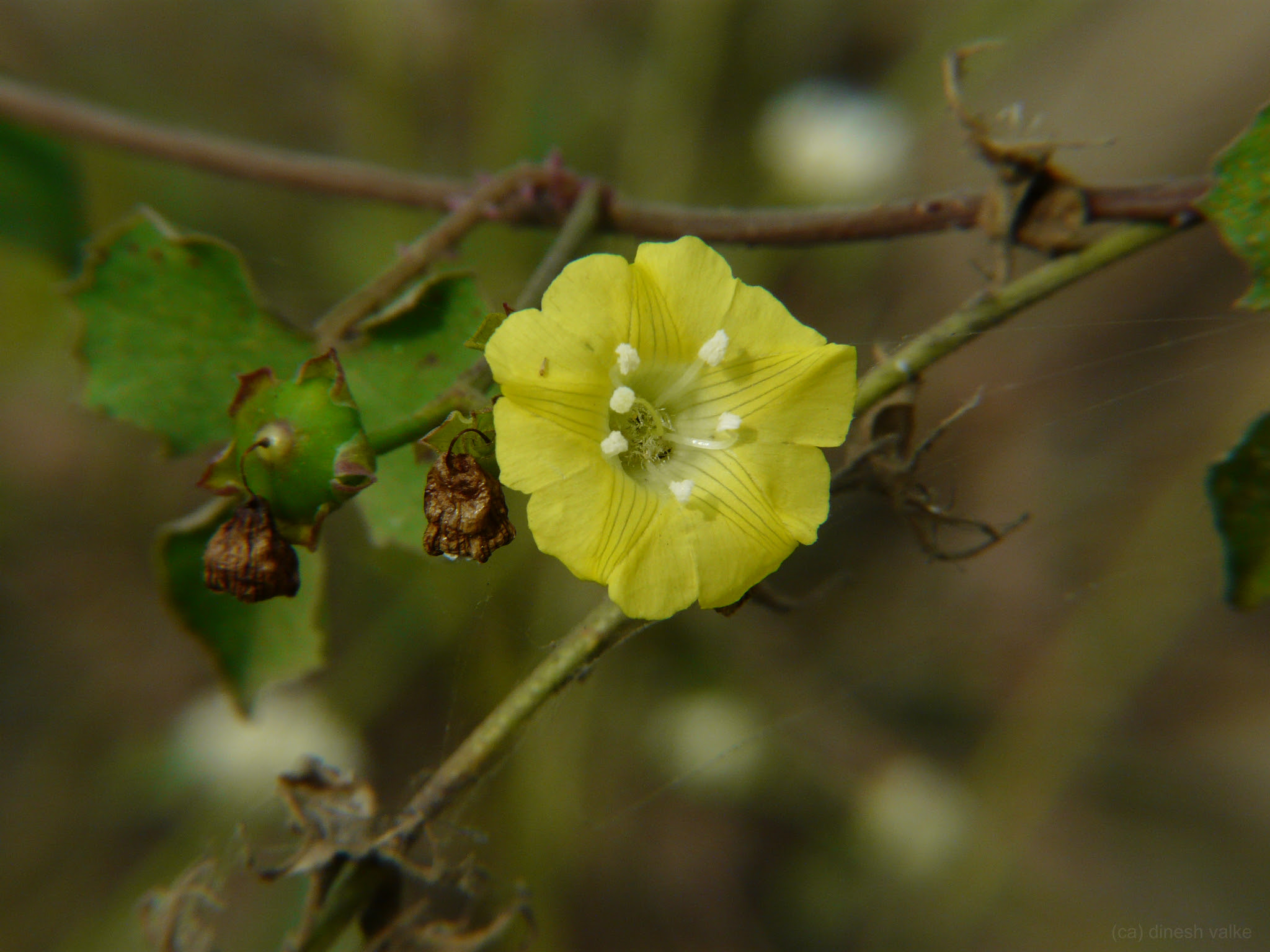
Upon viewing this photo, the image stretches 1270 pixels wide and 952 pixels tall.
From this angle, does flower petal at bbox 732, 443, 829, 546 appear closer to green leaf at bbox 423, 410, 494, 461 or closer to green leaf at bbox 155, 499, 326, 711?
green leaf at bbox 423, 410, 494, 461

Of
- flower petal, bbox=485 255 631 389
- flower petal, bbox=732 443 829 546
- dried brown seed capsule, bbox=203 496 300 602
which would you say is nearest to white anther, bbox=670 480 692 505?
flower petal, bbox=732 443 829 546

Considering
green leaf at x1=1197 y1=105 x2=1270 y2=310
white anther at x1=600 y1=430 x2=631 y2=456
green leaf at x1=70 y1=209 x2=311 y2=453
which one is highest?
green leaf at x1=1197 y1=105 x2=1270 y2=310

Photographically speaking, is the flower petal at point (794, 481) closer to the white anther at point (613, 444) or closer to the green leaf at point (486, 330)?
the white anther at point (613, 444)

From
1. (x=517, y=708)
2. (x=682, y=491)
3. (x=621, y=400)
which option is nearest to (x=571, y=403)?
(x=621, y=400)

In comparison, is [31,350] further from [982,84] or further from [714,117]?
[982,84]

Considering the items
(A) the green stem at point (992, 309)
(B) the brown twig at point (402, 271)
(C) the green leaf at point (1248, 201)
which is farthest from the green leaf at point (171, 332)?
(C) the green leaf at point (1248, 201)

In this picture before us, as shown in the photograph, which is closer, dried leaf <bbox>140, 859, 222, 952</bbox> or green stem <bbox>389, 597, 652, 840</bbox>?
green stem <bbox>389, 597, 652, 840</bbox>

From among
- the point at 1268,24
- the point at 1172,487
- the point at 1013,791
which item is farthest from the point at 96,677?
the point at 1268,24
